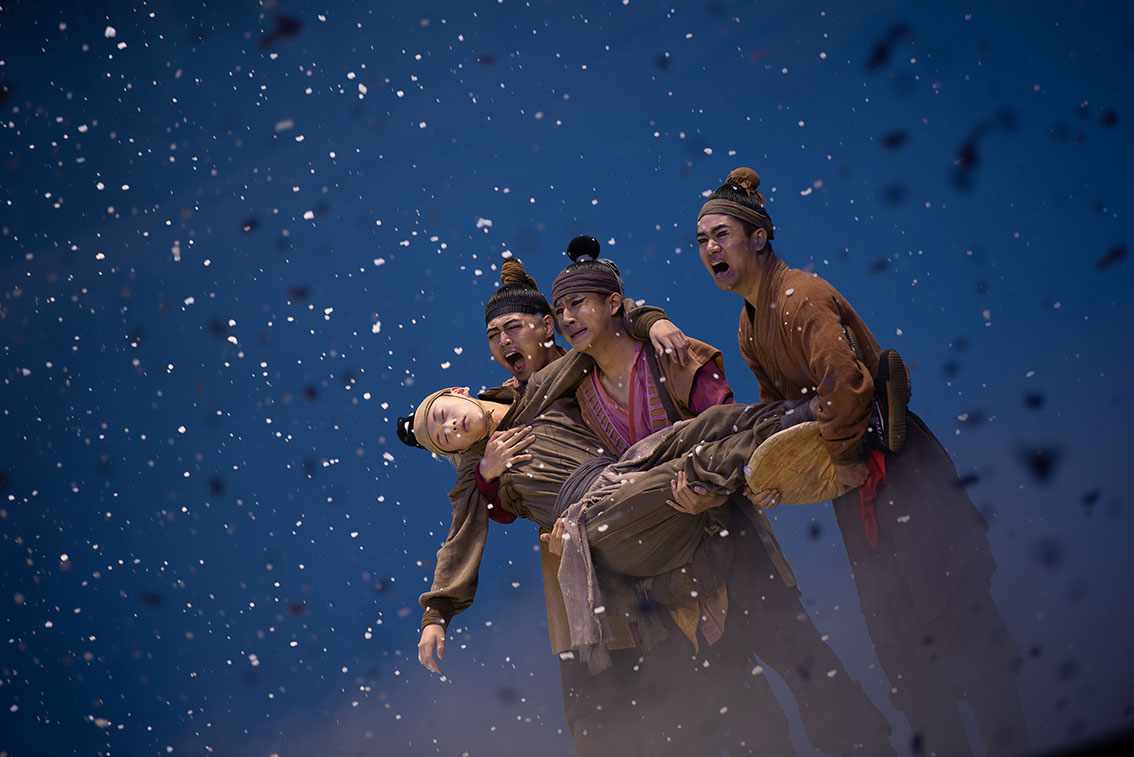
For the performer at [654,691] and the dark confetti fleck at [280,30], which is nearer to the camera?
the performer at [654,691]

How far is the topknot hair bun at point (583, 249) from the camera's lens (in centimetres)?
227

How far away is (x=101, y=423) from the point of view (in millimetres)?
3086

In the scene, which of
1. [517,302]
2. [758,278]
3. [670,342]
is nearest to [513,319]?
[517,302]

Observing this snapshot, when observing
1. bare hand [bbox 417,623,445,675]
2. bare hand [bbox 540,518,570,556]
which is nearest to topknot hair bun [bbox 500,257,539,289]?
bare hand [bbox 540,518,570,556]

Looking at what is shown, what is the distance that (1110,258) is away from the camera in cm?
231

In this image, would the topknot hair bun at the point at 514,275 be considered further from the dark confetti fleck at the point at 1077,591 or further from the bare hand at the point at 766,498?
the dark confetti fleck at the point at 1077,591

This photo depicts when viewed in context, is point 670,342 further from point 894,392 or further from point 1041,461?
point 1041,461

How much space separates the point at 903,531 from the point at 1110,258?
0.98m

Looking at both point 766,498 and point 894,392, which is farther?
point 766,498

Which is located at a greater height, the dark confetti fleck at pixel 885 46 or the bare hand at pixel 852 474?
the dark confetti fleck at pixel 885 46

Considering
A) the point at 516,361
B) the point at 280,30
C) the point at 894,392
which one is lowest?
the point at 894,392

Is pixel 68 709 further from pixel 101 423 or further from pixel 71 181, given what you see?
pixel 71 181

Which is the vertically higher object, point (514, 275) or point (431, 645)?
point (514, 275)

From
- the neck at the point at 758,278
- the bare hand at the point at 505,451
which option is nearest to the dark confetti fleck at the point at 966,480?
the neck at the point at 758,278
